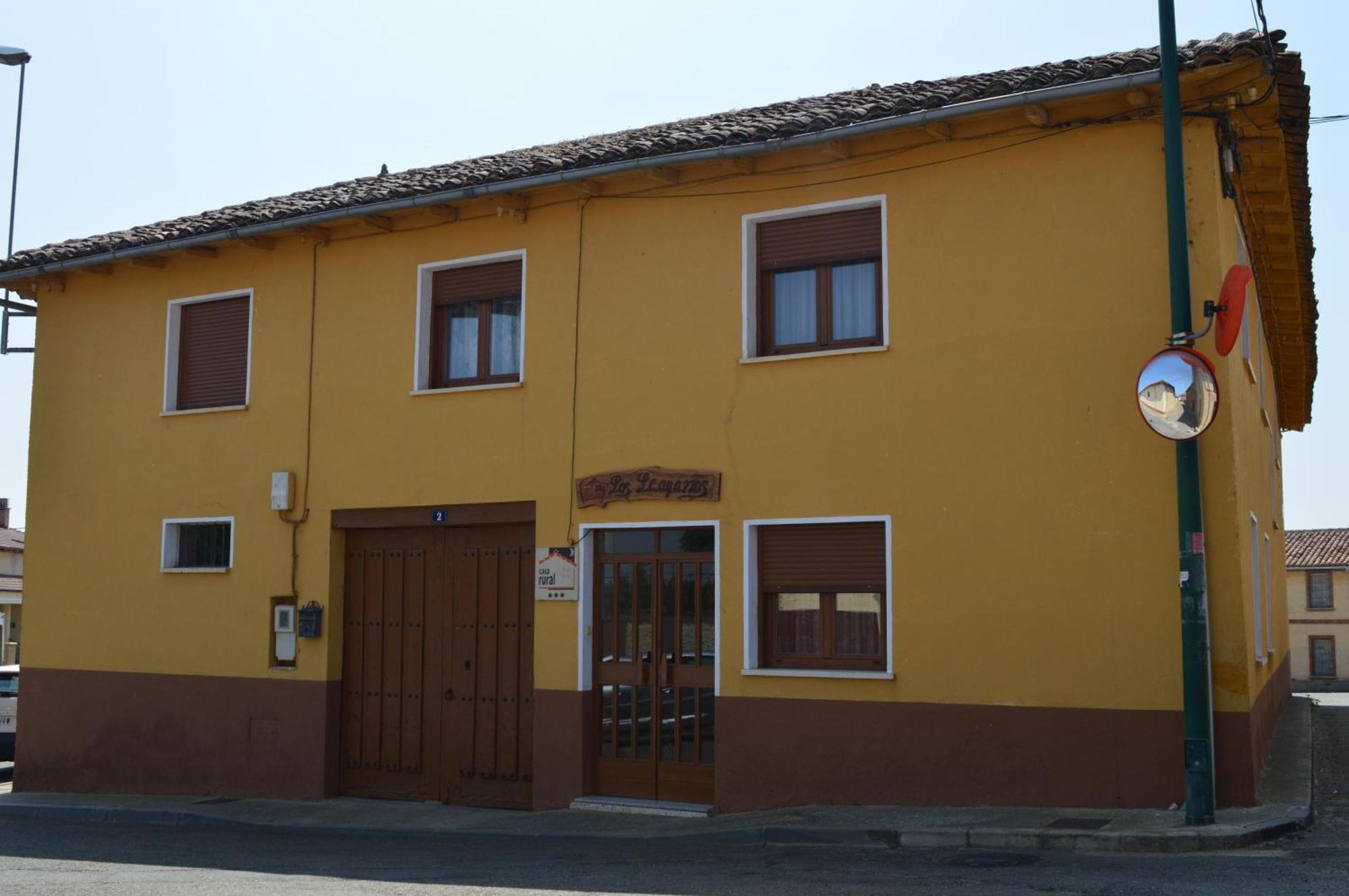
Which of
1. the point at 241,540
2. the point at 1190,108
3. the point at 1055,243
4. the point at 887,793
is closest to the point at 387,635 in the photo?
the point at 241,540

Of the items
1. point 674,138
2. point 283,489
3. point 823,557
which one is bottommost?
point 823,557

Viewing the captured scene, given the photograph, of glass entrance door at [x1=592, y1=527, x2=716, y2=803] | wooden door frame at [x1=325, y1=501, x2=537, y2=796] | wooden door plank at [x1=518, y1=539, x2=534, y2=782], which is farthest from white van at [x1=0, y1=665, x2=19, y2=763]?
glass entrance door at [x1=592, y1=527, x2=716, y2=803]

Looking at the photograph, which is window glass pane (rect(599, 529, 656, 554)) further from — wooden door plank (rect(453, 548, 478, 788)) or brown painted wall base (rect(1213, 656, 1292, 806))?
brown painted wall base (rect(1213, 656, 1292, 806))

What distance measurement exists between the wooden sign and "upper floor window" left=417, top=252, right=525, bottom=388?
58.6 inches

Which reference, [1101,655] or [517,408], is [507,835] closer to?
[517,408]

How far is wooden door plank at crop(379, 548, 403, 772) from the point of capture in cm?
1401

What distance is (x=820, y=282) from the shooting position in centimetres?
1205

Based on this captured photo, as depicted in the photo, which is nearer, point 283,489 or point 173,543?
point 283,489

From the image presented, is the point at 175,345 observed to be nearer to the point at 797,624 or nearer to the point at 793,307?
the point at 793,307

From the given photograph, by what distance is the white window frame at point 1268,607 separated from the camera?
14.6 meters

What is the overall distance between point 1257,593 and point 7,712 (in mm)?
15661

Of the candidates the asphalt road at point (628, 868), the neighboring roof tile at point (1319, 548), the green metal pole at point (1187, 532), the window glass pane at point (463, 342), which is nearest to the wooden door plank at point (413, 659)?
the asphalt road at point (628, 868)

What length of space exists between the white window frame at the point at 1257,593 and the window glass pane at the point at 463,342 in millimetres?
7433

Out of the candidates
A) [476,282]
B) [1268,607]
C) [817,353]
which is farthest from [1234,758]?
[476,282]
